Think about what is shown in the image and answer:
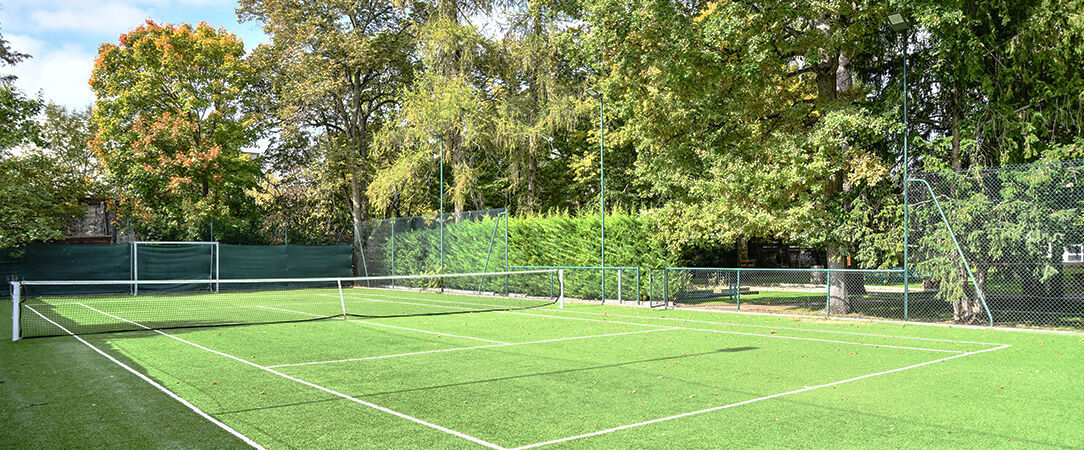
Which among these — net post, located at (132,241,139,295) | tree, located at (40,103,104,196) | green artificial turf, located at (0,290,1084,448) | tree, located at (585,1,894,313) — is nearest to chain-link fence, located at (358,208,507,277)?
tree, located at (585,1,894,313)

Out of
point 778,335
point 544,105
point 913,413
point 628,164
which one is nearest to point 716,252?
point 628,164

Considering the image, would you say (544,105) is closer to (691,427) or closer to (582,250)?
(582,250)

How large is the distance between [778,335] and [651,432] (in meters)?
8.06

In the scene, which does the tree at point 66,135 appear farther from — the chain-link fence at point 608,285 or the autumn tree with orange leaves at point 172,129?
the chain-link fence at point 608,285

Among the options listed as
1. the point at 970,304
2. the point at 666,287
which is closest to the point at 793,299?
the point at 666,287

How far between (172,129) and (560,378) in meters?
29.4

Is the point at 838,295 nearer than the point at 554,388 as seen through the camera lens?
No

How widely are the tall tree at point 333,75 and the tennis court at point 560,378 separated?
1826cm

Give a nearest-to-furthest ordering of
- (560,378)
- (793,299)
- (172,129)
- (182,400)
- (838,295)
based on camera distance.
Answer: (182,400) < (560,378) < (838,295) < (793,299) < (172,129)

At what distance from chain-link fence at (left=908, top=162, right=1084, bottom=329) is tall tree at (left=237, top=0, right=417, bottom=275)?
77.8 ft

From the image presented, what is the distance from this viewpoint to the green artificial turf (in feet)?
19.7

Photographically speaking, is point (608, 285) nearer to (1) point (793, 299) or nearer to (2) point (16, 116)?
(1) point (793, 299)

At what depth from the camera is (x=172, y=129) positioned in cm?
3219

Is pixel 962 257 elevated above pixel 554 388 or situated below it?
above
